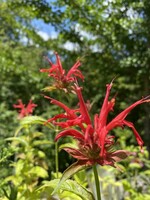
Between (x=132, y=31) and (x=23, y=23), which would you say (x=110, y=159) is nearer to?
(x=132, y=31)

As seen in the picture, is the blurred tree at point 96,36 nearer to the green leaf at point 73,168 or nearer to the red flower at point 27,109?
the red flower at point 27,109

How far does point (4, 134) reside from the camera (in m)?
5.53

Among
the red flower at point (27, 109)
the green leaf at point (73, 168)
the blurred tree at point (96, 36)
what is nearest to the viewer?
the green leaf at point (73, 168)

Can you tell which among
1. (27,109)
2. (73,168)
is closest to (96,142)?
(73,168)

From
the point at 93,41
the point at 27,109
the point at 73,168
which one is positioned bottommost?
the point at 73,168

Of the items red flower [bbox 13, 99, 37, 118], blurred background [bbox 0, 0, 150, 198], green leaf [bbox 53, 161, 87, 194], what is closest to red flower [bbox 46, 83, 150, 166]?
green leaf [bbox 53, 161, 87, 194]

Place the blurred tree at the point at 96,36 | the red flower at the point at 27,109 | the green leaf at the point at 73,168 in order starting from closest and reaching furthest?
the green leaf at the point at 73,168 → the red flower at the point at 27,109 → the blurred tree at the point at 96,36

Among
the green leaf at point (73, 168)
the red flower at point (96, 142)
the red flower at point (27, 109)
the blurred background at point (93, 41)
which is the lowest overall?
the green leaf at point (73, 168)

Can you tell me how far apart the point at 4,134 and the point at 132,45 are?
2386 millimetres


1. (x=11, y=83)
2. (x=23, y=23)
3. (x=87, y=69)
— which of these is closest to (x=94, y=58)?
(x=87, y=69)

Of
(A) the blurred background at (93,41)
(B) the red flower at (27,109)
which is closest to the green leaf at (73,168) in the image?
(B) the red flower at (27,109)

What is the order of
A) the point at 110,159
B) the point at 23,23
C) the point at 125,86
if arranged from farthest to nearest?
the point at 125,86 → the point at 23,23 → the point at 110,159

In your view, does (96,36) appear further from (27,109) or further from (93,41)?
(27,109)

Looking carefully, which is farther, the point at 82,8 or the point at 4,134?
the point at 4,134
